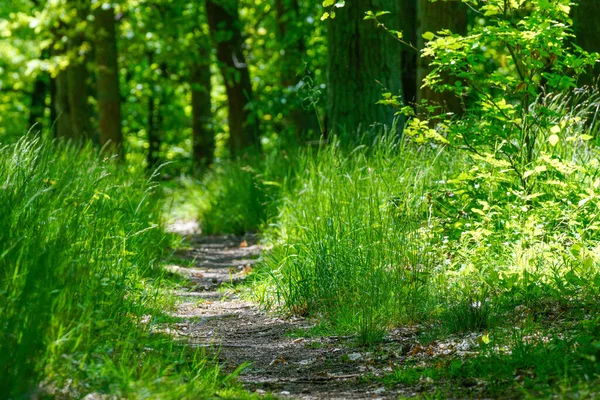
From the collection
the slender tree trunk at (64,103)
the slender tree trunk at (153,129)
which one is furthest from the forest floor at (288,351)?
the slender tree trunk at (153,129)

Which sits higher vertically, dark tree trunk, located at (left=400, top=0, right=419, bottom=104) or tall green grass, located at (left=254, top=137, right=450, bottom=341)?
dark tree trunk, located at (left=400, top=0, right=419, bottom=104)

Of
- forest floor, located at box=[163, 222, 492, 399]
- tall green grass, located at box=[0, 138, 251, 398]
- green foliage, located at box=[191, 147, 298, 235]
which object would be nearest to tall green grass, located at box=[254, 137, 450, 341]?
forest floor, located at box=[163, 222, 492, 399]

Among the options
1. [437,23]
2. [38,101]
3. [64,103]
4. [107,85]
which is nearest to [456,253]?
[437,23]

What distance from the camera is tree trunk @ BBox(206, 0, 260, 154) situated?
14.4 m

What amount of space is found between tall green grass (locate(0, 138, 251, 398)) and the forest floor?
12.3 inches

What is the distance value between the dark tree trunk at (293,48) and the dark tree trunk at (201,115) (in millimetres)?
3246

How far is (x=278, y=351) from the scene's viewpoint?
4227 mm

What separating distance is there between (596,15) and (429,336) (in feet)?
17.5

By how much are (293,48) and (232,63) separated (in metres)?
Answer: 1.30

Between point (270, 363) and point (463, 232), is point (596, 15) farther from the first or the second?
point (270, 363)

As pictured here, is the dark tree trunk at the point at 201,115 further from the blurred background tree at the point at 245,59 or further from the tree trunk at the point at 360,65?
the tree trunk at the point at 360,65

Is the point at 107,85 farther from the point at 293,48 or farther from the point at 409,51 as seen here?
the point at 409,51

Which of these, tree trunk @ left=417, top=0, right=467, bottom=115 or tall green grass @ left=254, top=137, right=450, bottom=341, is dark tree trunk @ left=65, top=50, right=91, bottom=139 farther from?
tall green grass @ left=254, top=137, right=450, bottom=341

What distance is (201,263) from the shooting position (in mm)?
7840
